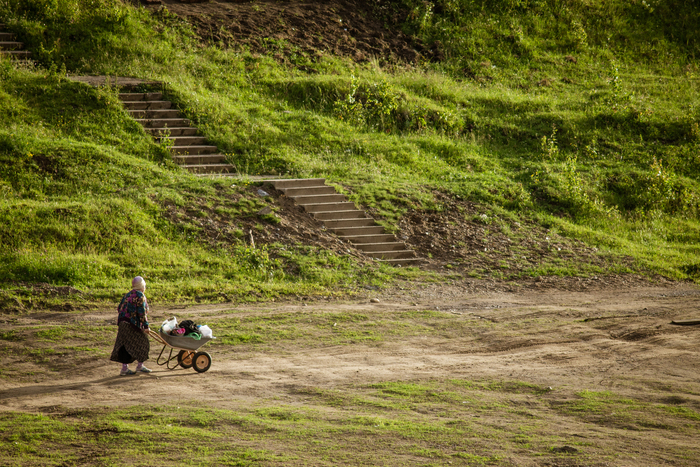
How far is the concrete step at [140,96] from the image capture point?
787 inches

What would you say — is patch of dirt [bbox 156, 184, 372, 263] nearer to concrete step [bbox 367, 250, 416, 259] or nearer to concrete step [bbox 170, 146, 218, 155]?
concrete step [bbox 367, 250, 416, 259]

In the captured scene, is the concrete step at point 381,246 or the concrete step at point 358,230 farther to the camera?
the concrete step at point 358,230

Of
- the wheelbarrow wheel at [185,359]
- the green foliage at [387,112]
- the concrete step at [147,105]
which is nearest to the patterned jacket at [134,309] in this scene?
the wheelbarrow wheel at [185,359]

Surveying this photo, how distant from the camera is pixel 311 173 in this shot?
18719 millimetres

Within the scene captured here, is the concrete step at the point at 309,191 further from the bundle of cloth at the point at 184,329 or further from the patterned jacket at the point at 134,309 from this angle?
the patterned jacket at the point at 134,309

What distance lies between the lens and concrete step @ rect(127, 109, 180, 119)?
19.5 meters

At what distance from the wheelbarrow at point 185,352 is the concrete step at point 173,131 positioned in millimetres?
11217

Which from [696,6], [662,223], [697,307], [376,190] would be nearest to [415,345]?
[697,307]

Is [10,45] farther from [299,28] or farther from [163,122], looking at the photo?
[299,28]

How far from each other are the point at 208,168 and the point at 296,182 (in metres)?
3.11

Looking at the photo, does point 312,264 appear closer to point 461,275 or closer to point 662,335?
point 461,275

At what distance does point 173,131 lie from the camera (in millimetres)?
19484

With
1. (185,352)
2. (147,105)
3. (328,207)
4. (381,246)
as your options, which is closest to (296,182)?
(328,207)

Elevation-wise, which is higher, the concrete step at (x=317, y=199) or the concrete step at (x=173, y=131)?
the concrete step at (x=173, y=131)
